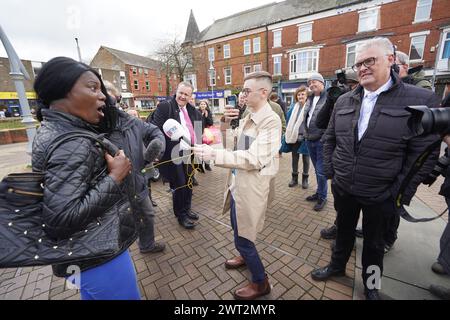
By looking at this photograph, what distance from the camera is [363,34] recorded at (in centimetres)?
1956

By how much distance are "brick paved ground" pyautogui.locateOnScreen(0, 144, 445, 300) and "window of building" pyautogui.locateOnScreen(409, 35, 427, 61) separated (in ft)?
68.3

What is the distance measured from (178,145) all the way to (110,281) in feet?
6.81

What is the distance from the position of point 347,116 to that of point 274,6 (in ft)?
101

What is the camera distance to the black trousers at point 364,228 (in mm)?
1932

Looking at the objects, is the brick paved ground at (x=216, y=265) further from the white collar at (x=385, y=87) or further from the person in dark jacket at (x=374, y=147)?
the white collar at (x=385, y=87)

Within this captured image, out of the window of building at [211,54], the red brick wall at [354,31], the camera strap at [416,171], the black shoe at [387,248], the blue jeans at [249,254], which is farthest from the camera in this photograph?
the window of building at [211,54]

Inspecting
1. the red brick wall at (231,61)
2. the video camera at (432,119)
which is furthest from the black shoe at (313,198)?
the red brick wall at (231,61)

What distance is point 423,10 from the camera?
1725 cm

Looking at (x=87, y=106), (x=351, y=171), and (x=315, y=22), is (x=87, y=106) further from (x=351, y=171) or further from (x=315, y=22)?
(x=315, y=22)

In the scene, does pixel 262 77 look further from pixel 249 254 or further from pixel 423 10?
pixel 423 10

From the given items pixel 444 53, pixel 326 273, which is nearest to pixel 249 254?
pixel 326 273

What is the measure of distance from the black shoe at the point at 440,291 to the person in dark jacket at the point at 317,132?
6.15 ft

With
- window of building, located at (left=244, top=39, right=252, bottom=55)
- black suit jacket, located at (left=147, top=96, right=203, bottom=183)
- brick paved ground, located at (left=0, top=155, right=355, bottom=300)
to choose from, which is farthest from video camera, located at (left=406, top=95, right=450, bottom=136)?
window of building, located at (left=244, top=39, right=252, bottom=55)

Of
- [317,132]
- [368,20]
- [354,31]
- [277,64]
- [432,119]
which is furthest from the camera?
[277,64]
